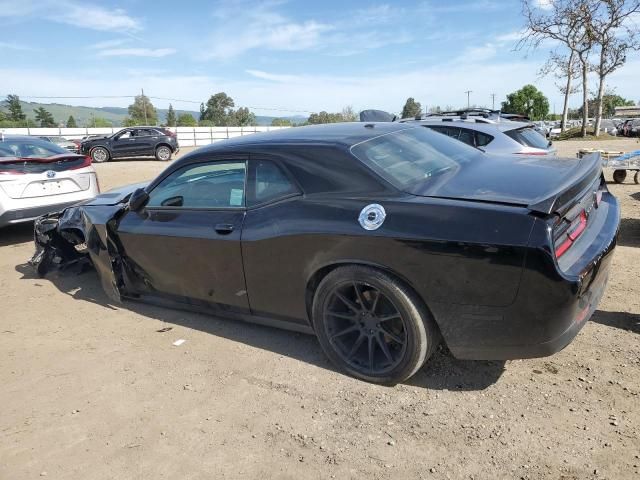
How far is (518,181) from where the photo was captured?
3023 millimetres

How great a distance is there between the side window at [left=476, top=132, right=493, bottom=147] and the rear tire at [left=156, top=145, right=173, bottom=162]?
17420 millimetres

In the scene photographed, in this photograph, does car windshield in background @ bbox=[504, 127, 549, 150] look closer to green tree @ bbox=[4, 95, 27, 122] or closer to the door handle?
the door handle

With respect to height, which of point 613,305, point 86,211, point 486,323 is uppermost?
point 86,211

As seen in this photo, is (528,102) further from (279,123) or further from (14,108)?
(14,108)

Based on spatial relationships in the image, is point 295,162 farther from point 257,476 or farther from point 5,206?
point 5,206

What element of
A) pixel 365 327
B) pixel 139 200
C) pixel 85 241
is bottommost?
pixel 365 327

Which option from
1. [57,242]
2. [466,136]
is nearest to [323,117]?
[466,136]

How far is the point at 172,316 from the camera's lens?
445cm

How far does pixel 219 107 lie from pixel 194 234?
75.8m

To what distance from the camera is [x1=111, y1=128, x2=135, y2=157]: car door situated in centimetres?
2156

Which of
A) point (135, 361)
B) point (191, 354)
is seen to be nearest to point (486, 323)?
point (191, 354)

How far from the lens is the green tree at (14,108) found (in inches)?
2613

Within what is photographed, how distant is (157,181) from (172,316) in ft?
4.02

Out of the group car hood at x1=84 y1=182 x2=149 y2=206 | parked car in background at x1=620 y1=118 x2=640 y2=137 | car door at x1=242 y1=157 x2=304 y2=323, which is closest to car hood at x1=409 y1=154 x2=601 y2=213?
car door at x1=242 y1=157 x2=304 y2=323
